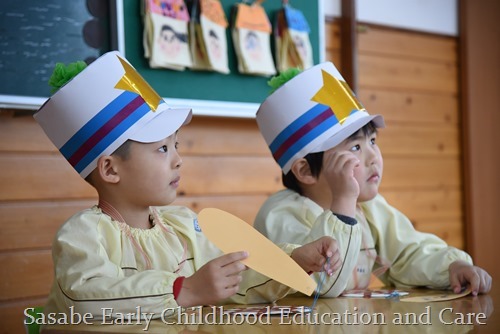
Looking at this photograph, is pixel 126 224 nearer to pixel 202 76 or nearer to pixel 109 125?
pixel 109 125

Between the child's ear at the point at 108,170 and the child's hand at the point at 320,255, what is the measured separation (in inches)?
15.5

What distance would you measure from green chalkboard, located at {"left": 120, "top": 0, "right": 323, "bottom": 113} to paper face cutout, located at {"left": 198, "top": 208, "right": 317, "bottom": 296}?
120 centimetres

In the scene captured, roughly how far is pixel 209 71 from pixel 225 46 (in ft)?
0.37

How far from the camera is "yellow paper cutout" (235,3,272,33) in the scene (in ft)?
8.43

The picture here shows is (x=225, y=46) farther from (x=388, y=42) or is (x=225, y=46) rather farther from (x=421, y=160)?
(x=421, y=160)

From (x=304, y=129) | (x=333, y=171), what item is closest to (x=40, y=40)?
(x=304, y=129)

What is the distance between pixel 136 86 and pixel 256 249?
1.45 ft

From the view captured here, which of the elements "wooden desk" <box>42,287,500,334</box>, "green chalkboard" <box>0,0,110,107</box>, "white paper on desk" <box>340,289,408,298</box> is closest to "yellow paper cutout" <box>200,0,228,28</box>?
"green chalkboard" <box>0,0,110,107</box>

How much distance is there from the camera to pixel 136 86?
4.69 ft

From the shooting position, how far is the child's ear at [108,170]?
1.44 m

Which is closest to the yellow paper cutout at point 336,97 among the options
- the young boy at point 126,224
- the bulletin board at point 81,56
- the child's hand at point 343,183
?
the child's hand at point 343,183

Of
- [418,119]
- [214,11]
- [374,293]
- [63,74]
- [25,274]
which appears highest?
[63,74]

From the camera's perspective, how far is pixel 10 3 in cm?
198

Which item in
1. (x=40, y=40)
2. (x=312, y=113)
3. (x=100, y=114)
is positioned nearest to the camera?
(x=100, y=114)
